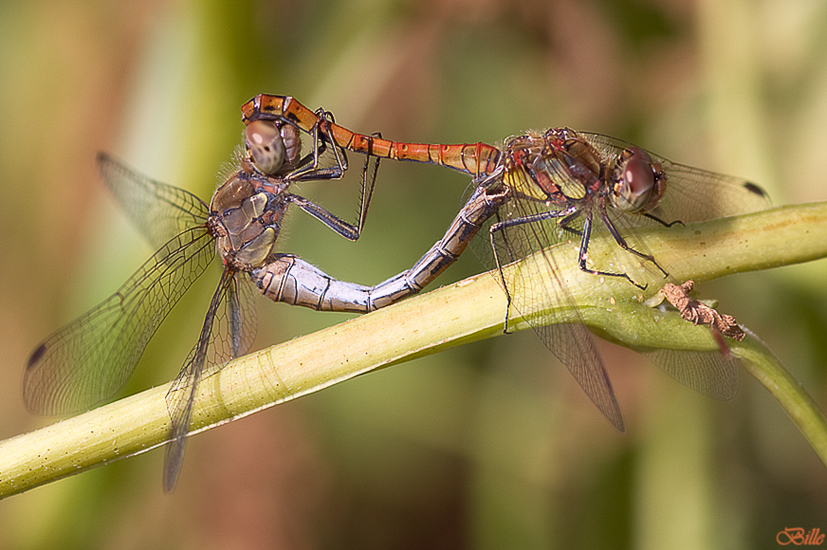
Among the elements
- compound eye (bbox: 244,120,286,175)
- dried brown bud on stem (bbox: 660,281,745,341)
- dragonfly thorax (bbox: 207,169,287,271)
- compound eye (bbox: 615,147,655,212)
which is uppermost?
compound eye (bbox: 615,147,655,212)

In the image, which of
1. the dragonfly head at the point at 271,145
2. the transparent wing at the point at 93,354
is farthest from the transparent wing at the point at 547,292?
the transparent wing at the point at 93,354

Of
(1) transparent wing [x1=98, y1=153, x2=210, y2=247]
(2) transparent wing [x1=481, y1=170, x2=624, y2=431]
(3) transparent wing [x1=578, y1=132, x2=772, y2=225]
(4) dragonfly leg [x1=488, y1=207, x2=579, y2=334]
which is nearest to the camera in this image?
(2) transparent wing [x1=481, y1=170, x2=624, y2=431]

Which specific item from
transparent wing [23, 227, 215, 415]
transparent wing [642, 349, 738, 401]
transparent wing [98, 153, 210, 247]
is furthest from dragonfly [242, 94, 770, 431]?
transparent wing [23, 227, 215, 415]

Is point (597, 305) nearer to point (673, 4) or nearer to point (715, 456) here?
point (715, 456)

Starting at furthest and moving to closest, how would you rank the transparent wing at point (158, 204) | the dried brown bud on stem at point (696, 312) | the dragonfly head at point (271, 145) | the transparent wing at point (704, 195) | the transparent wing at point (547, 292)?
1. the transparent wing at point (158, 204)
2. the transparent wing at point (704, 195)
3. the dragonfly head at point (271, 145)
4. the transparent wing at point (547, 292)
5. the dried brown bud on stem at point (696, 312)

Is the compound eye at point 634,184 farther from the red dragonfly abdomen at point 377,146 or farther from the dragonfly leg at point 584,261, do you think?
the red dragonfly abdomen at point 377,146

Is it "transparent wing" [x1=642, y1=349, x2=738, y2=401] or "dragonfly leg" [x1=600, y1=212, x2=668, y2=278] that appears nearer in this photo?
"dragonfly leg" [x1=600, y1=212, x2=668, y2=278]

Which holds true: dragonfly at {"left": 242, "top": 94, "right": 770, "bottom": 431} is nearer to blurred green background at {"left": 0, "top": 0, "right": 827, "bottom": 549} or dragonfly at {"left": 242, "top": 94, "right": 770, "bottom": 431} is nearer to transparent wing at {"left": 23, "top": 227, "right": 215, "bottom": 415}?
blurred green background at {"left": 0, "top": 0, "right": 827, "bottom": 549}
